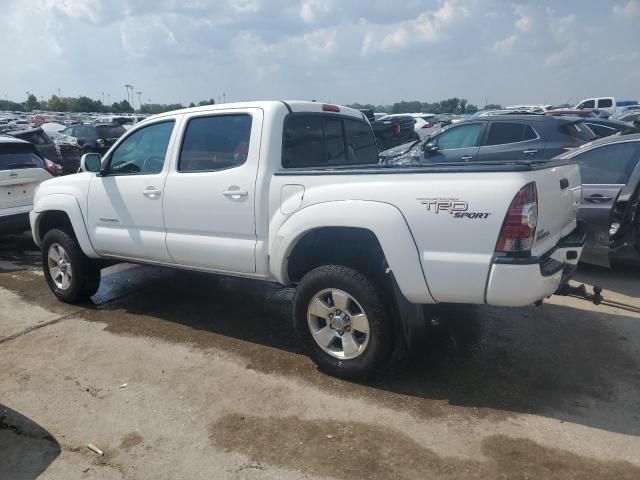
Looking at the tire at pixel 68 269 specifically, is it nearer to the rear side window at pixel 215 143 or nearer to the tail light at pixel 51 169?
the rear side window at pixel 215 143

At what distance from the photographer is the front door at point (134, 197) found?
4883 millimetres

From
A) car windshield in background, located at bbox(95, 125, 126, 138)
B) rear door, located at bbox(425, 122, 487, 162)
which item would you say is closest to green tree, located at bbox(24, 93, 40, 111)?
car windshield in background, located at bbox(95, 125, 126, 138)

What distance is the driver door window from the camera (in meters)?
4.95

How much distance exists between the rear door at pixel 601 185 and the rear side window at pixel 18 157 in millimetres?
7519

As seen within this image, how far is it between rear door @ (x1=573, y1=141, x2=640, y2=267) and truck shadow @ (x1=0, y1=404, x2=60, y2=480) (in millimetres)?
5023

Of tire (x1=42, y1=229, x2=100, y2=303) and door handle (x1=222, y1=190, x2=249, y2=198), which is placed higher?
door handle (x1=222, y1=190, x2=249, y2=198)

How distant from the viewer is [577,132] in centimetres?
870

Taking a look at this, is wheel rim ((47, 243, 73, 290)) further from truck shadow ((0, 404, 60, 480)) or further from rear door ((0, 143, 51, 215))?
rear door ((0, 143, 51, 215))

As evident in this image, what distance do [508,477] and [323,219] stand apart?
189 centimetres

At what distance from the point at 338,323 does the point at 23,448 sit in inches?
83.4

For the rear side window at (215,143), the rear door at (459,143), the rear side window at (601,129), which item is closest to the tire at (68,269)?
the rear side window at (215,143)

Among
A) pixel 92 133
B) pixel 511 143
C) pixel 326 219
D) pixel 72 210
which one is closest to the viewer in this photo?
pixel 326 219

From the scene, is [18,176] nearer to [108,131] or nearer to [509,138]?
[509,138]

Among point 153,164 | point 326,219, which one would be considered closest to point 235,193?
point 326,219
